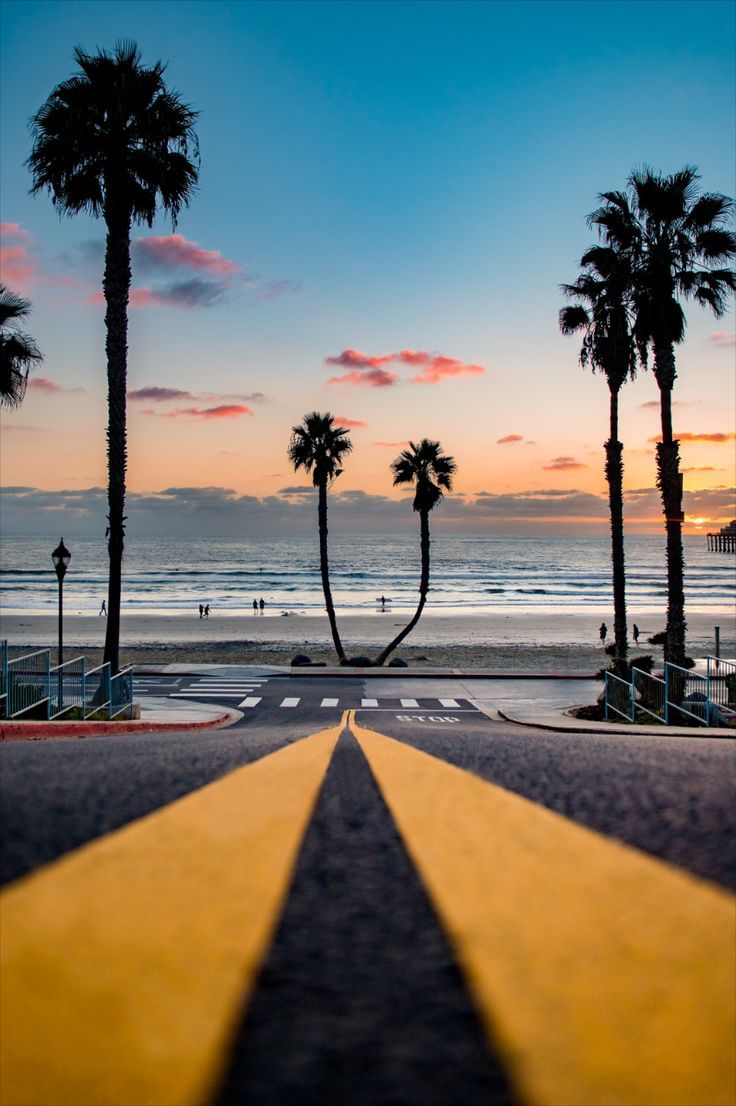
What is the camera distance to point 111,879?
8.07ft

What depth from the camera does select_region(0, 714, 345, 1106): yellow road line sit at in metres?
1.50

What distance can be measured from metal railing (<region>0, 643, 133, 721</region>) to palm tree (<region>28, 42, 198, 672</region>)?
1.56 metres

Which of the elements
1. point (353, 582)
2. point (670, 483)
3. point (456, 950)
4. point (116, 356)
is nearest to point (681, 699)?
point (670, 483)

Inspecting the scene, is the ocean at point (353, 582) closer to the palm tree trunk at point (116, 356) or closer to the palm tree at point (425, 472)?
the palm tree at point (425, 472)

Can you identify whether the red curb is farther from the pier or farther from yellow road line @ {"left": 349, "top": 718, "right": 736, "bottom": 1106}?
the pier

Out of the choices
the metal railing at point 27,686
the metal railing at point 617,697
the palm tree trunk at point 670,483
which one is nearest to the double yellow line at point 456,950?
the metal railing at point 27,686

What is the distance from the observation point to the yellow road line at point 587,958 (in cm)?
151

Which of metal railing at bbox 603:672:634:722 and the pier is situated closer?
metal railing at bbox 603:672:634:722

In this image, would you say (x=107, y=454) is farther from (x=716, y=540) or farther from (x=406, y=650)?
(x=716, y=540)

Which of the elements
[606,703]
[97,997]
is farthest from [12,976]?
[606,703]

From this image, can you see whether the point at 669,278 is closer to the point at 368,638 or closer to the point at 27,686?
the point at 27,686

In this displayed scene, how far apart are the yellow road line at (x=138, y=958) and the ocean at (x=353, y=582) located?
234 ft

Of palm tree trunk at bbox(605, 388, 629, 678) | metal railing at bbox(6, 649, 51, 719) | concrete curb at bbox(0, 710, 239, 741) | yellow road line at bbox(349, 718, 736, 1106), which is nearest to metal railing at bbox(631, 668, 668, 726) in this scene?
palm tree trunk at bbox(605, 388, 629, 678)

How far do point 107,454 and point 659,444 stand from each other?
1499 centimetres
